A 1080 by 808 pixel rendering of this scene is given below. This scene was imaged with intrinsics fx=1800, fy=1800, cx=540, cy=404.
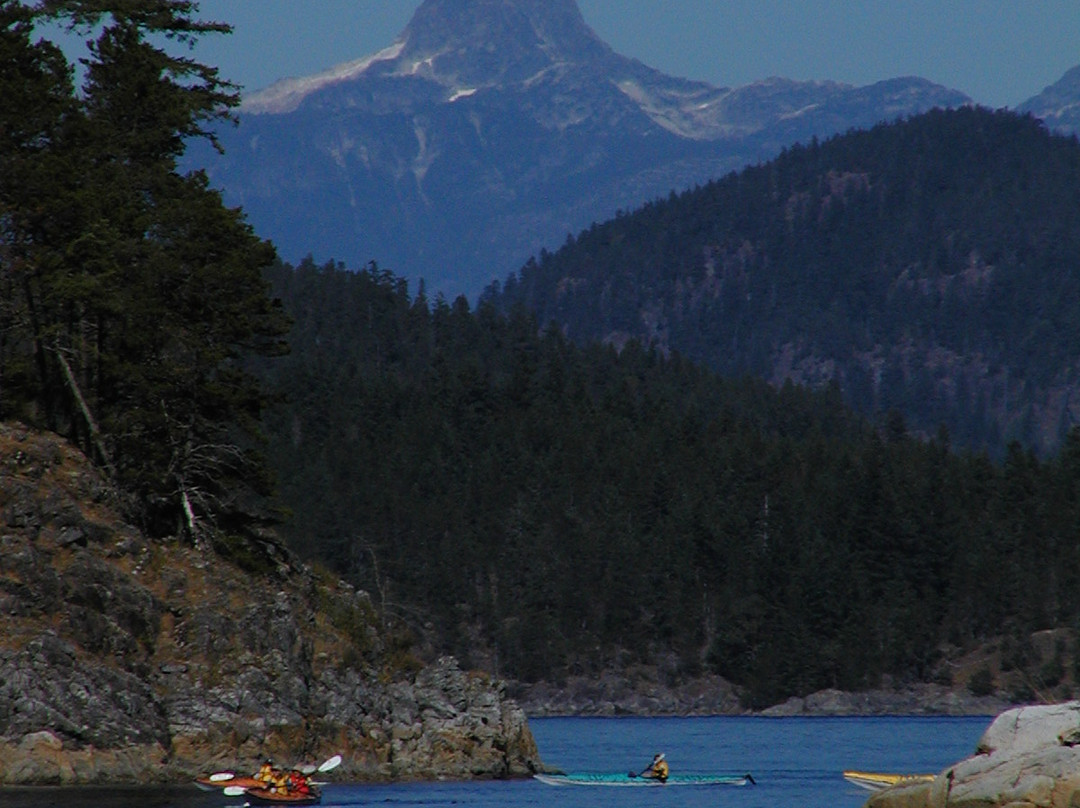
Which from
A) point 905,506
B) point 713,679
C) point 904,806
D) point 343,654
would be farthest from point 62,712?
point 905,506

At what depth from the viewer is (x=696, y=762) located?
101438 millimetres

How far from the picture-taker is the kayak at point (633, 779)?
76675 millimetres

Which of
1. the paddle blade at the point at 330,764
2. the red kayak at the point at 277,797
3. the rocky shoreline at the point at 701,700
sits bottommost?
the rocky shoreline at the point at 701,700

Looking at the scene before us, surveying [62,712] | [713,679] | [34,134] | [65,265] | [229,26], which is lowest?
[713,679]

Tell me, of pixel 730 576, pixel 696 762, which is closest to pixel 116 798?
pixel 696 762

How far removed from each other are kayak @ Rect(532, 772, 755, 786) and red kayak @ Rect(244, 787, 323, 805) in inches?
703

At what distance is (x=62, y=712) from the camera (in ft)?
188

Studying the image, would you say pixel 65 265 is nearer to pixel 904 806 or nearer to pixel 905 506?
pixel 904 806

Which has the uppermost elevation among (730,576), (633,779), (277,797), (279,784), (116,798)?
(116,798)

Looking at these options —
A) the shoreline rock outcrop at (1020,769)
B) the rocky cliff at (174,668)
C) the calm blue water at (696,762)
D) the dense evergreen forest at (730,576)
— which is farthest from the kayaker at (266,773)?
the dense evergreen forest at (730,576)

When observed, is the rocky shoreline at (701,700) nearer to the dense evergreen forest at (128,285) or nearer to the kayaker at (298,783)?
the dense evergreen forest at (128,285)

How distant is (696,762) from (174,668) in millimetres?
45113

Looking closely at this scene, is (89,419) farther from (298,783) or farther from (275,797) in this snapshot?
(275,797)

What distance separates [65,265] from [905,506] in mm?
139641
